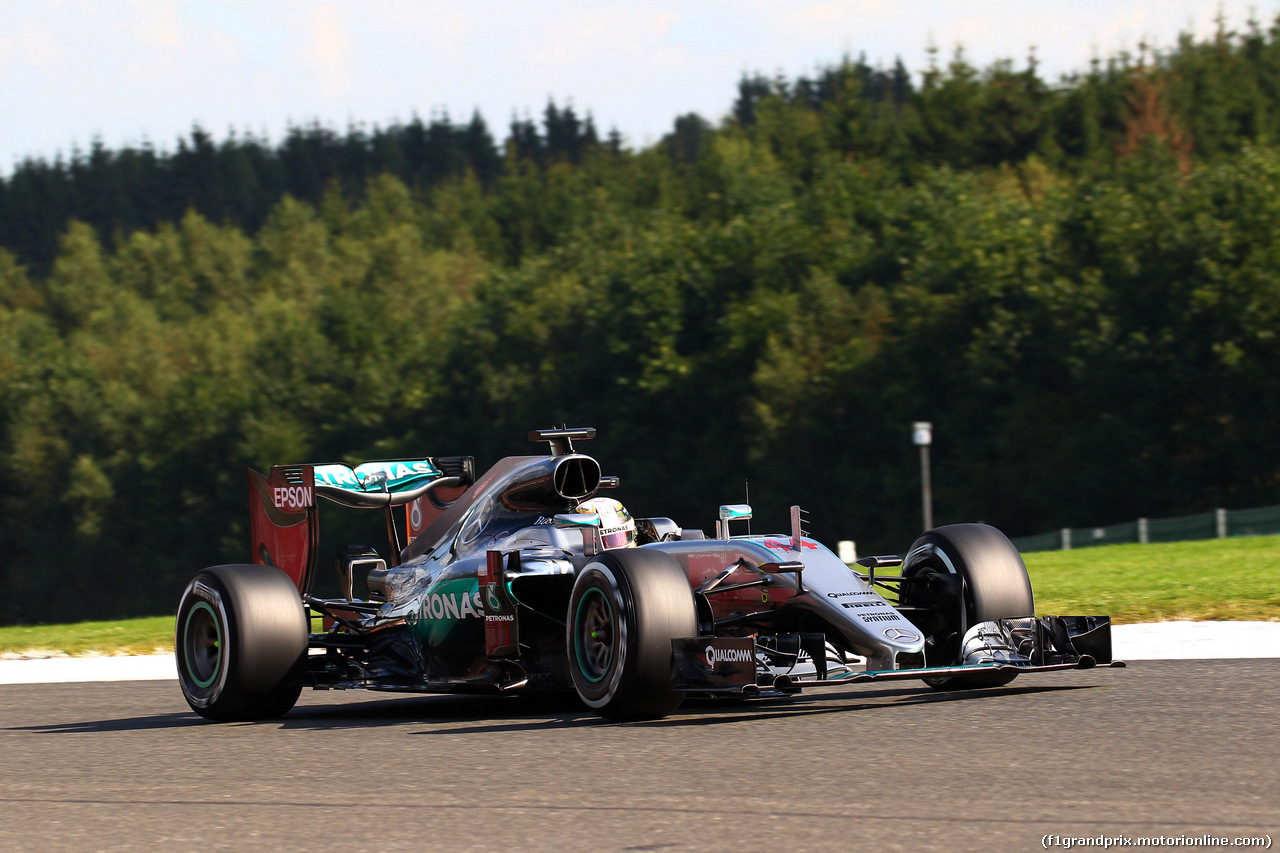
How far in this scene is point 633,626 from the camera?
8836 millimetres

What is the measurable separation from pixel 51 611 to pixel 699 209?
3925cm

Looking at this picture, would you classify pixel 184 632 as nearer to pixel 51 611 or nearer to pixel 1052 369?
pixel 1052 369

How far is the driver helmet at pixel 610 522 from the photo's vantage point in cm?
1094

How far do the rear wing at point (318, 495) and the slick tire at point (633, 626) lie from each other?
3144mm

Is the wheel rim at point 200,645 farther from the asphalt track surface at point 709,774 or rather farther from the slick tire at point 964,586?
the slick tire at point 964,586

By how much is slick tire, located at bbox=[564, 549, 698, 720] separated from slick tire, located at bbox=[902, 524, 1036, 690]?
5.73ft

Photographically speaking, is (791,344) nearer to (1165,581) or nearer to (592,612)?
(1165,581)

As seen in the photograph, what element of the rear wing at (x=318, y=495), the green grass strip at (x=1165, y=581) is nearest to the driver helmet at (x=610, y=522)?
the rear wing at (x=318, y=495)

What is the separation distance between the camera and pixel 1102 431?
166ft

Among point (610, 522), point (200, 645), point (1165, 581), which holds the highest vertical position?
point (610, 522)

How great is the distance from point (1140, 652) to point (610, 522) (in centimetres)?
430

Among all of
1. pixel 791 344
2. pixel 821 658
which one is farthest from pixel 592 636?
pixel 791 344

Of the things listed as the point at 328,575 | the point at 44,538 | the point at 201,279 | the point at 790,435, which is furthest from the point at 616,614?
the point at 201,279

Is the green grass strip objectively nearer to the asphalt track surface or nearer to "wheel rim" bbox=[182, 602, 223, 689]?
the asphalt track surface
